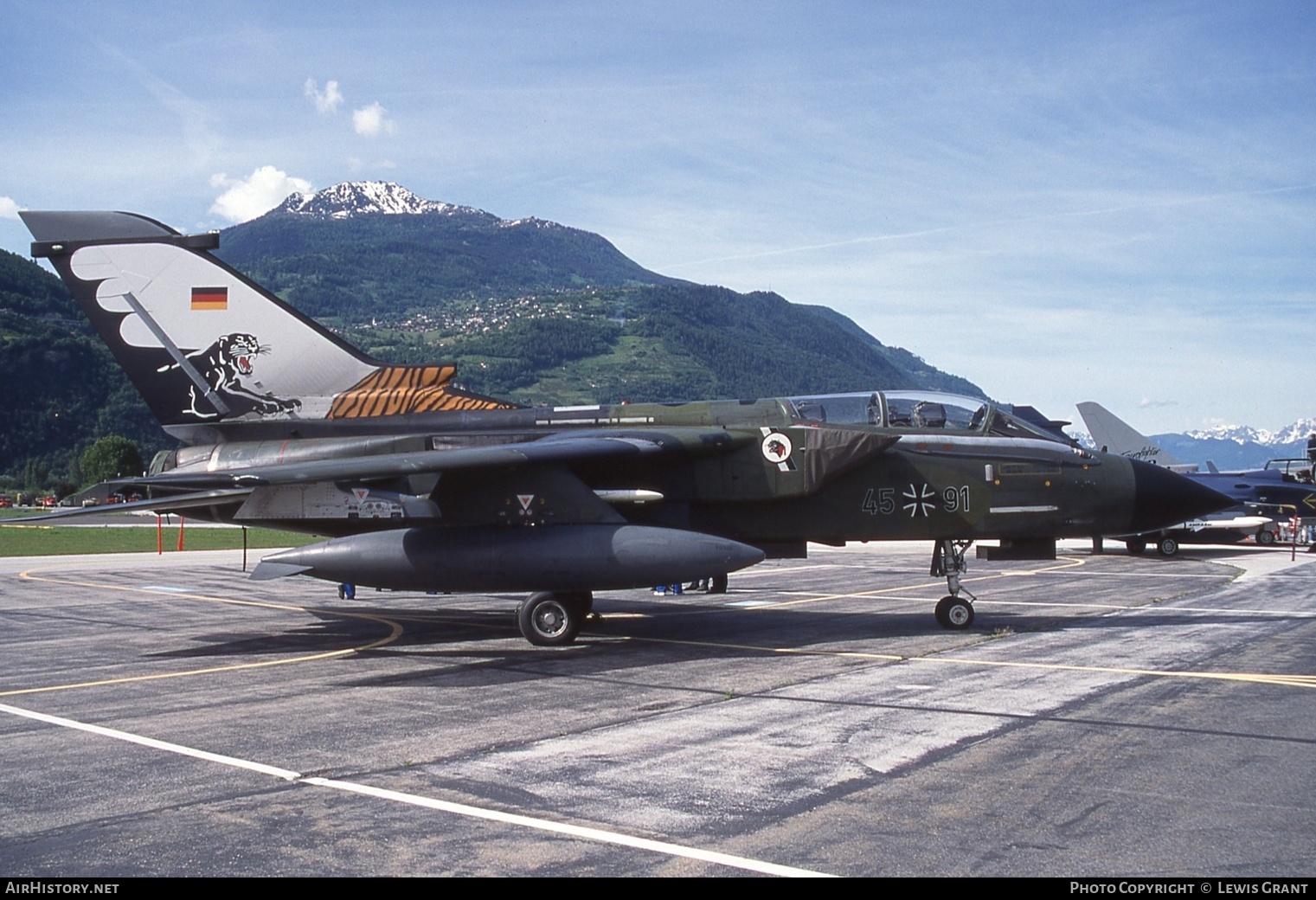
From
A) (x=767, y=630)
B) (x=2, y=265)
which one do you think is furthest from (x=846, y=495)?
(x=2, y=265)

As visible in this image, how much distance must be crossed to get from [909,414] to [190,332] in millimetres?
10208

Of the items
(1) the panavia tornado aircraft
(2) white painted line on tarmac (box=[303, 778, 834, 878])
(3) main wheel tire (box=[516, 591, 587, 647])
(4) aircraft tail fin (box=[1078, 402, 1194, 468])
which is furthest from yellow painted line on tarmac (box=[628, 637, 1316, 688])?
(4) aircraft tail fin (box=[1078, 402, 1194, 468])

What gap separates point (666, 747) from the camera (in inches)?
305

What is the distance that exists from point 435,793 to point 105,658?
8025 mm

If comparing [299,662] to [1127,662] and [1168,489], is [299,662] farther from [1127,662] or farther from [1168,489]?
[1168,489]

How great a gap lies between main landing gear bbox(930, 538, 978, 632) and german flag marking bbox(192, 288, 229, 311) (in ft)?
34.9

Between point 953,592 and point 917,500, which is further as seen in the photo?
point 953,592

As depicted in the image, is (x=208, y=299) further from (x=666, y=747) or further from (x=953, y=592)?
(x=953, y=592)

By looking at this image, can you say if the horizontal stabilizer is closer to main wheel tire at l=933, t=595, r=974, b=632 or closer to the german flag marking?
the german flag marking

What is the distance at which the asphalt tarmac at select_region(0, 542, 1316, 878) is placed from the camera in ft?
17.7

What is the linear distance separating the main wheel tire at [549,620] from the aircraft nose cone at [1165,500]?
759cm

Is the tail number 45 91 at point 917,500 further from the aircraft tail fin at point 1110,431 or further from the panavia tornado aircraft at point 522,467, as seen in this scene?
the aircraft tail fin at point 1110,431

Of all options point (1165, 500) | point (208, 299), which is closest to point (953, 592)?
point (1165, 500)

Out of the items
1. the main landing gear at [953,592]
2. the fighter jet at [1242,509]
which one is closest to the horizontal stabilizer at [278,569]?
the main landing gear at [953,592]
